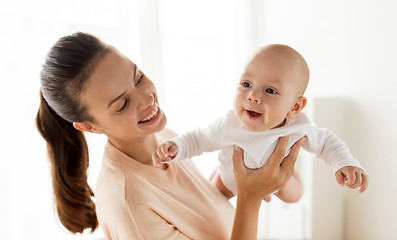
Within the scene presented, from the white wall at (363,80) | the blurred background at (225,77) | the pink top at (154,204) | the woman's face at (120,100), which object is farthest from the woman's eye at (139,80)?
the white wall at (363,80)

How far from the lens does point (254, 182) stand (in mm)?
1102

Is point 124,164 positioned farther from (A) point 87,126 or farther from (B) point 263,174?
(B) point 263,174

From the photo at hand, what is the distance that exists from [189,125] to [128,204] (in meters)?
1.53

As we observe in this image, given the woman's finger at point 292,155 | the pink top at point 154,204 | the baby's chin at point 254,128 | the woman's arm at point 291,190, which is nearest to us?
the pink top at point 154,204

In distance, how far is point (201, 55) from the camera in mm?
2412

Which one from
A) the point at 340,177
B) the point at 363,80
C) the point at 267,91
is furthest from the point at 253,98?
the point at 363,80

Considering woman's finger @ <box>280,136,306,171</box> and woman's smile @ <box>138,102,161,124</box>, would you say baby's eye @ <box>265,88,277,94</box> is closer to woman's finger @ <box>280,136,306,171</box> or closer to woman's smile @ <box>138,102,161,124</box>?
woman's finger @ <box>280,136,306,171</box>

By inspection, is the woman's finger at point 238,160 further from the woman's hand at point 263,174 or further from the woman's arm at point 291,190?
the woman's arm at point 291,190

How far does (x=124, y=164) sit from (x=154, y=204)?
7.2 inches

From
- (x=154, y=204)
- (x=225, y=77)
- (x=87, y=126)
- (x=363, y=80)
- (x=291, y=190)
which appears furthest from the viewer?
(x=225, y=77)

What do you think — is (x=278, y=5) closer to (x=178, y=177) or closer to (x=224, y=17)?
(x=224, y=17)

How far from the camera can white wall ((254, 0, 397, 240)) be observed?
1.63m

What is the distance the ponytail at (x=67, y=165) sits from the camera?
1161 millimetres

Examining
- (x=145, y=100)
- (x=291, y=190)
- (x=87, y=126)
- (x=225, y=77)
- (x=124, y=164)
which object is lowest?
(x=291, y=190)
